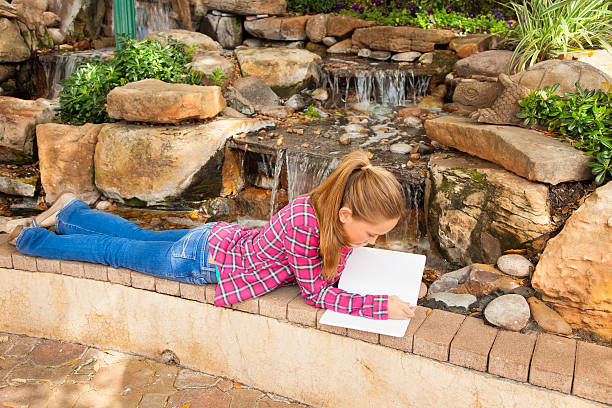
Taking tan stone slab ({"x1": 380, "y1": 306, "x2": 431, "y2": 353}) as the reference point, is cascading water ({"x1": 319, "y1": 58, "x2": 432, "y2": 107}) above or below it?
above

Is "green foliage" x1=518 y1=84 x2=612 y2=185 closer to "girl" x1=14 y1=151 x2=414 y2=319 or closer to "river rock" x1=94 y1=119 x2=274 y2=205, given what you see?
"girl" x1=14 y1=151 x2=414 y2=319

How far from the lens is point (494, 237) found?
12.0ft

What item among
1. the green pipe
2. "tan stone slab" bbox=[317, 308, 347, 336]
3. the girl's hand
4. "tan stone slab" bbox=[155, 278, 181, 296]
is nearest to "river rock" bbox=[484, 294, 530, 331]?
the girl's hand

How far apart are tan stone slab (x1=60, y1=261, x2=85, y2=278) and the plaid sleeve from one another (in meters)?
1.27

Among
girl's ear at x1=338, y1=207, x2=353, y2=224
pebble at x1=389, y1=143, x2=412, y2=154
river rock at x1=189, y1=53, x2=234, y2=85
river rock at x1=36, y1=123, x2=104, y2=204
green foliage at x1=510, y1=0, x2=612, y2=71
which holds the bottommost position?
river rock at x1=36, y1=123, x2=104, y2=204

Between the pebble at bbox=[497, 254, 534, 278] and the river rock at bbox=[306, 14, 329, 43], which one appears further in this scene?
the river rock at bbox=[306, 14, 329, 43]

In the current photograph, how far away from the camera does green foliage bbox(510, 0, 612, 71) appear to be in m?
5.38

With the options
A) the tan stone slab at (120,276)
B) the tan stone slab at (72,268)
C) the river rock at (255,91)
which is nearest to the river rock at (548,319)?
the tan stone slab at (120,276)

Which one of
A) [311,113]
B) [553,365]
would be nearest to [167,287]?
[553,365]

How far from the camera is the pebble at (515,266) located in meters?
3.18

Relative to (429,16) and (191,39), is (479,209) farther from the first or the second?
(191,39)

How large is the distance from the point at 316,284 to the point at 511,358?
859 millimetres

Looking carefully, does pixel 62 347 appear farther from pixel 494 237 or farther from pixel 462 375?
pixel 494 237

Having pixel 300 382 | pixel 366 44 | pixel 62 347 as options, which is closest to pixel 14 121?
pixel 62 347
